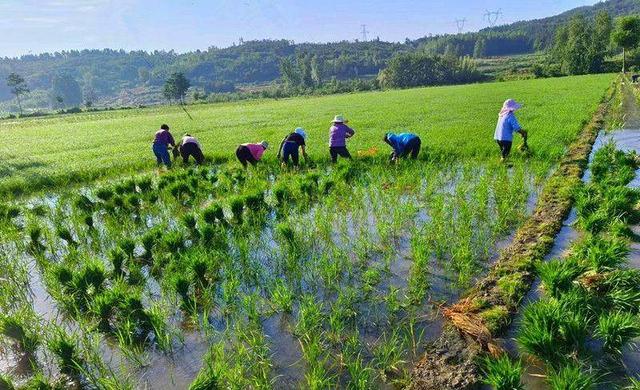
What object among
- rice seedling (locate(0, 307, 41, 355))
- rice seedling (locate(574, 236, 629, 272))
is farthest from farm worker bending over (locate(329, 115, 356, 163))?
rice seedling (locate(0, 307, 41, 355))

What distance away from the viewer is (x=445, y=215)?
20.1 ft

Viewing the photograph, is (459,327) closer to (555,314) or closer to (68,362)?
(555,314)

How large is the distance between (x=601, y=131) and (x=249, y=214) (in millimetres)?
11210

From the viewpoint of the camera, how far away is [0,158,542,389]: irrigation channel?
3.50 m

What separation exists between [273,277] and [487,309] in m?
2.26

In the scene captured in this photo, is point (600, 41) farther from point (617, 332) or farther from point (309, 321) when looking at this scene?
point (309, 321)

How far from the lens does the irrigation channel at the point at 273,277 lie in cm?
350

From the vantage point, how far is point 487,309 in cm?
378

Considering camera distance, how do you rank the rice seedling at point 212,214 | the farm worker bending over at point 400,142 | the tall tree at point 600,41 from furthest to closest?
the tall tree at point 600,41, the farm worker bending over at point 400,142, the rice seedling at point 212,214

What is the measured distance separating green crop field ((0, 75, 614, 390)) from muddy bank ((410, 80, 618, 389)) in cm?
13

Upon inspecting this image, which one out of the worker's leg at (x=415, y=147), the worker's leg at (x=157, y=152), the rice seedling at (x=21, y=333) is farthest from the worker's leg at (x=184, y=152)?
the rice seedling at (x=21, y=333)

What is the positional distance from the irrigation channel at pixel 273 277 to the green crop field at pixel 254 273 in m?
0.02

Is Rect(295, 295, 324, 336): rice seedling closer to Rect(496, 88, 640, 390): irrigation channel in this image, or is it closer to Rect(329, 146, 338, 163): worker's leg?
Rect(496, 88, 640, 390): irrigation channel

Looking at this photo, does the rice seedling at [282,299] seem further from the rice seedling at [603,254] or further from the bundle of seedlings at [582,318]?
the rice seedling at [603,254]
